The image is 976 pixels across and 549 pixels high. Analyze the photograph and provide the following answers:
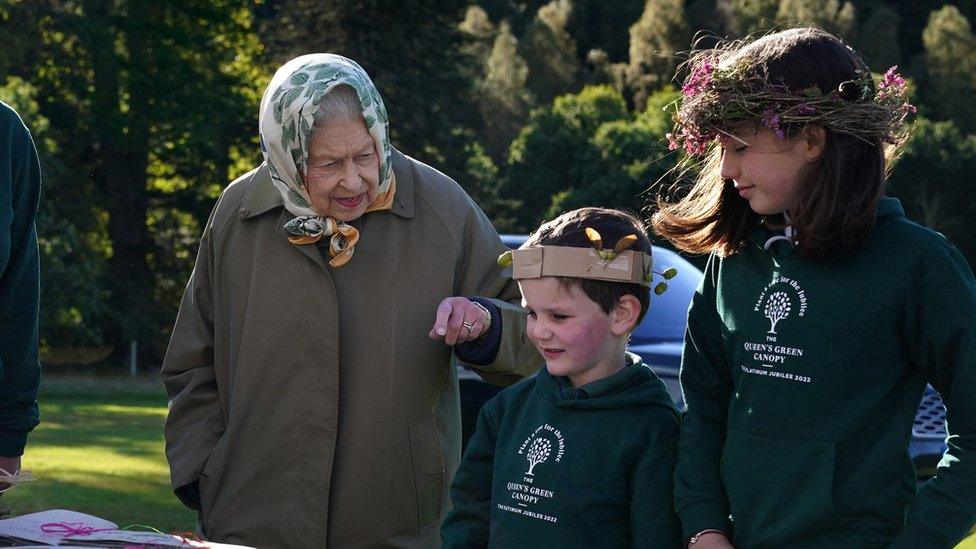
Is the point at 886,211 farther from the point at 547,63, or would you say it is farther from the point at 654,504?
the point at 547,63

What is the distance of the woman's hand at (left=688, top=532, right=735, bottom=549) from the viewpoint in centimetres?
285

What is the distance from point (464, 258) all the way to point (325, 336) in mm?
436

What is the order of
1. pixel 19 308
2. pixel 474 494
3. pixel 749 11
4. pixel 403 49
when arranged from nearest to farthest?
pixel 474 494
pixel 19 308
pixel 403 49
pixel 749 11

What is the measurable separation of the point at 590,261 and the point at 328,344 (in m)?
0.71

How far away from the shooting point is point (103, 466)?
12.6 m

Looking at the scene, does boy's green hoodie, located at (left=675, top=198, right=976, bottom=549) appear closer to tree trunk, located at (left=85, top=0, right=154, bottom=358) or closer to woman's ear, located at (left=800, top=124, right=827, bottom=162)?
woman's ear, located at (left=800, top=124, right=827, bottom=162)

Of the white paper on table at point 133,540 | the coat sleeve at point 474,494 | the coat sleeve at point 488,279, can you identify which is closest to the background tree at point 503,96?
the coat sleeve at point 488,279

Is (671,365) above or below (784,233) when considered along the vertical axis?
below

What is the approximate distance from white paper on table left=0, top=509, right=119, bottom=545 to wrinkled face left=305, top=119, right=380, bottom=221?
1.06 metres

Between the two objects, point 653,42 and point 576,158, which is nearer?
point 576,158

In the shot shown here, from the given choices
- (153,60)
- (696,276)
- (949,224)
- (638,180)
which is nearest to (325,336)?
(696,276)

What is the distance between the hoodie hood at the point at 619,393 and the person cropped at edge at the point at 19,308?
1.52 metres

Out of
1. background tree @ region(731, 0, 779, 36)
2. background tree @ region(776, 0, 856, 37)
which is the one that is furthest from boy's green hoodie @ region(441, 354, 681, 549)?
background tree @ region(731, 0, 779, 36)

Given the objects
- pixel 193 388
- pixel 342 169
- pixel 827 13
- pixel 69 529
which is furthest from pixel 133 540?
pixel 827 13
